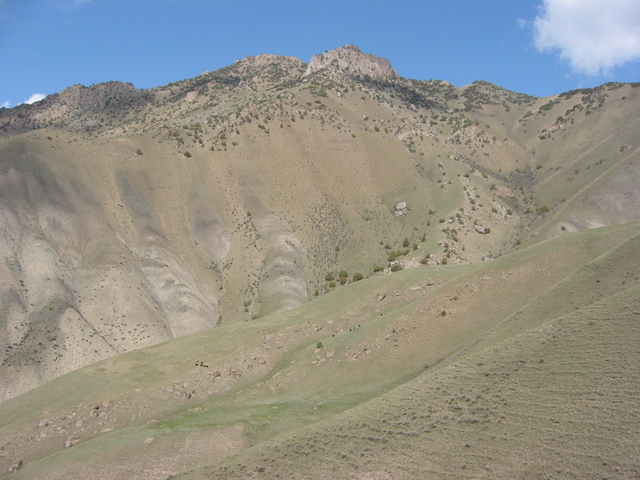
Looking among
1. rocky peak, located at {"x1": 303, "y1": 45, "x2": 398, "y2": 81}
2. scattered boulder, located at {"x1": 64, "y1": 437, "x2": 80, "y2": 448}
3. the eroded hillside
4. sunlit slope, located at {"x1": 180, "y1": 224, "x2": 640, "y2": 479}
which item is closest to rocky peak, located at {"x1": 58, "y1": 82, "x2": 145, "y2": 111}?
the eroded hillside

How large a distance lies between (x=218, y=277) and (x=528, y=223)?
58842 mm

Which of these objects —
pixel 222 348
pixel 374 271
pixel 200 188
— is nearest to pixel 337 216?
pixel 374 271

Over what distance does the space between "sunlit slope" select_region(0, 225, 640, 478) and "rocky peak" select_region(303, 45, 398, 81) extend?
12040 cm

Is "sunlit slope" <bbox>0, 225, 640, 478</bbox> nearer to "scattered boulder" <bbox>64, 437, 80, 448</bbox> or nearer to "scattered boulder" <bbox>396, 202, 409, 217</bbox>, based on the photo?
"scattered boulder" <bbox>64, 437, 80, 448</bbox>

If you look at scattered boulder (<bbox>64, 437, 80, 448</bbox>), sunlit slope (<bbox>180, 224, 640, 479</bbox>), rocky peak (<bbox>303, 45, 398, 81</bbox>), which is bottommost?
sunlit slope (<bbox>180, 224, 640, 479</bbox>)

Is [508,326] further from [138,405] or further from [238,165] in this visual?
[238,165]

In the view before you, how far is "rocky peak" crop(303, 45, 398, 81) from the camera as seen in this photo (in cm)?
15762

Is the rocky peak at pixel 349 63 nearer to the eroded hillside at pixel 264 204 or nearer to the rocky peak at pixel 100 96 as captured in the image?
the eroded hillside at pixel 264 204

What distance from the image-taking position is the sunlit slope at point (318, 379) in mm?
24125

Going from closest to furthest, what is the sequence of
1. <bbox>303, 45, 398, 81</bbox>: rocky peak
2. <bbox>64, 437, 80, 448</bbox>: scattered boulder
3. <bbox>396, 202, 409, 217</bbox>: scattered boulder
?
<bbox>64, 437, 80, 448</bbox>: scattered boulder → <bbox>396, 202, 409, 217</bbox>: scattered boulder → <bbox>303, 45, 398, 81</bbox>: rocky peak

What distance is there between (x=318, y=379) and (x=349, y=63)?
140 metres

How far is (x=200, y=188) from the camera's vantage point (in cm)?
9100

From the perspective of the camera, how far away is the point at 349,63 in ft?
527

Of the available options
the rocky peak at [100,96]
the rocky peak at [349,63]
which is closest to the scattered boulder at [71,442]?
the rocky peak at [349,63]
